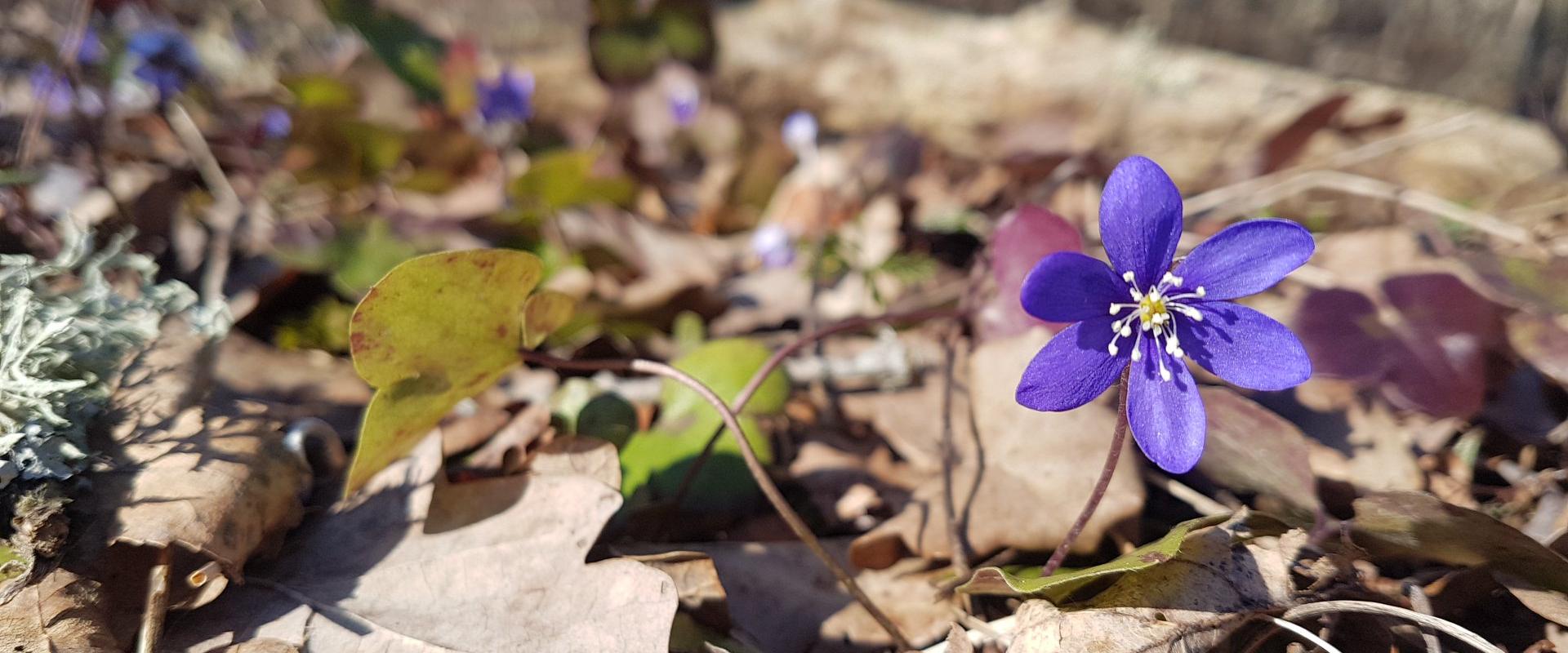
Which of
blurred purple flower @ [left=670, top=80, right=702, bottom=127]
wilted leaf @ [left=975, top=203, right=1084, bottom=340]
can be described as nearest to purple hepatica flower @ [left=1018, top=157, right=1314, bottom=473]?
wilted leaf @ [left=975, top=203, right=1084, bottom=340]

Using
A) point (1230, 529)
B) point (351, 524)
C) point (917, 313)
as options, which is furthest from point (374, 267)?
point (1230, 529)

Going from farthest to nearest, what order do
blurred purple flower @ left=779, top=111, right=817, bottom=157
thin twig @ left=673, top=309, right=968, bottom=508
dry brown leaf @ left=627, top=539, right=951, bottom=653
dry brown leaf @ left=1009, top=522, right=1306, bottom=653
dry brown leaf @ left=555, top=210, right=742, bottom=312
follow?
1. blurred purple flower @ left=779, top=111, right=817, bottom=157
2. dry brown leaf @ left=555, top=210, right=742, bottom=312
3. thin twig @ left=673, top=309, right=968, bottom=508
4. dry brown leaf @ left=627, top=539, right=951, bottom=653
5. dry brown leaf @ left=1009, top=522, right=1306, bottom=653

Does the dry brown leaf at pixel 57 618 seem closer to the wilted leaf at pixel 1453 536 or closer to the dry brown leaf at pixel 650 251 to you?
the dry brown leaf at pixel 650 251

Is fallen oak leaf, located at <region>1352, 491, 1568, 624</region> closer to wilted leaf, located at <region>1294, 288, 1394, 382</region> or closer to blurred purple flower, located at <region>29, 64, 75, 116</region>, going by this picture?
wilted leaf, located at <region>1294, 288, 1394, 382</region>

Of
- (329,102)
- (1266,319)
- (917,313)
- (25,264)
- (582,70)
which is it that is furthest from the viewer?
(582,70)

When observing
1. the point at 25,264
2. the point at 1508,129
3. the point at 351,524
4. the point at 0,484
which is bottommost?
the point at 351,524

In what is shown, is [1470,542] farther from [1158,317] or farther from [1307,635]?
[1158,317]

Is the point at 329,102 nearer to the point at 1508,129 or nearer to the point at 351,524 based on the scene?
the point at 351,524

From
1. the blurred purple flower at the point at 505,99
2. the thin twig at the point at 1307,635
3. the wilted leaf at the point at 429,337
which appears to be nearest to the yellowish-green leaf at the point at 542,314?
the wilted leaf at the point at 429,337
